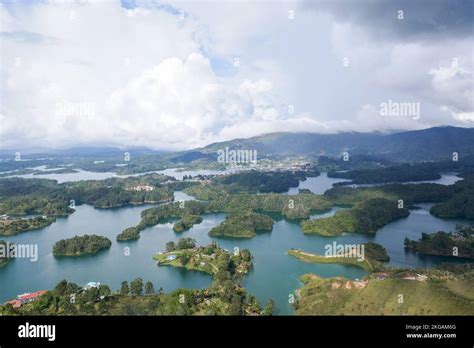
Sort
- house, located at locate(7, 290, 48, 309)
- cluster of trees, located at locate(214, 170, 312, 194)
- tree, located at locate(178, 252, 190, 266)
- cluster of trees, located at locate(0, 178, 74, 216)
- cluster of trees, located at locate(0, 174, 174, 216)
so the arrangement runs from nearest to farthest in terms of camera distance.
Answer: house, located at locate(7, 290, 48, 309), tree, located at locate(178, 252, 190, 266), cluster of trees, located at locate(0, 178, 74, 216), cluster of trees, located at locate(0, 174, 174, 216), cluster of trees, located at locate(214, 170, 312, 194)

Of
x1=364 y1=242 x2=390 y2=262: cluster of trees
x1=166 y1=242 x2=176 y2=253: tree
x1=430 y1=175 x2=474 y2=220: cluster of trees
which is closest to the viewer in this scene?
x1=364 y1=242 x2=390 y2=262: cluster of trees

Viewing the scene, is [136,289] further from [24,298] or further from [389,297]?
[389,297]

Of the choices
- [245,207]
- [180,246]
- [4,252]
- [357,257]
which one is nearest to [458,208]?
[357,257]

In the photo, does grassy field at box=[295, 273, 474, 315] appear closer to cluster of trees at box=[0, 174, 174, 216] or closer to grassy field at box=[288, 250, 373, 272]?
grassy field at box=[288, 250, 373, 272]

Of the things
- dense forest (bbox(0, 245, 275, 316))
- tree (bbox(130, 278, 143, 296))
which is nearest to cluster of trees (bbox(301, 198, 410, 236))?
dense forest (bbox(0, 245, 275, 316))
